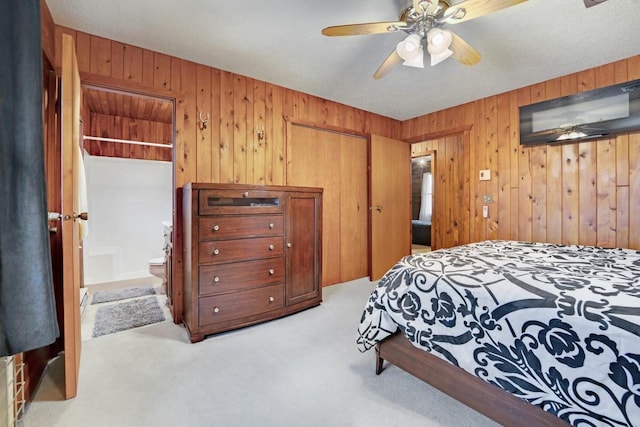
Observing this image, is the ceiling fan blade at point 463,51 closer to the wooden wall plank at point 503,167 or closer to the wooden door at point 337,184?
the wooden wall plank at point 503,167

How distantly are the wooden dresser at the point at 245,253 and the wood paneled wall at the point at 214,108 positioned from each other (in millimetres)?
487

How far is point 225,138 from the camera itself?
8.94 ft

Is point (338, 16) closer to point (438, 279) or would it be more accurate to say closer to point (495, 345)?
point (438, 279)

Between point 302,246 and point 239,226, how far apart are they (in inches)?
26.8

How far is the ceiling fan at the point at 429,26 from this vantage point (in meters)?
1.52

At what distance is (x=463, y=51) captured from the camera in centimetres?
187

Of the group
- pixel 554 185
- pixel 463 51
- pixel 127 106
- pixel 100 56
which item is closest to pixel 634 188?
pixel 554 185

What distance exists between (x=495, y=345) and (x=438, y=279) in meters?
0.35

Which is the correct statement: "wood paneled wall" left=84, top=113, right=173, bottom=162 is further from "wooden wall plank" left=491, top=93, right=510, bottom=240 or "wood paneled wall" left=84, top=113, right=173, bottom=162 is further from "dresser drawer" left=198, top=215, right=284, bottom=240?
"wooden wall plank" left=491, top=93, right=510, bottom=240

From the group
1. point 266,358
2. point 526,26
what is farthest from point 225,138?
point 526,26

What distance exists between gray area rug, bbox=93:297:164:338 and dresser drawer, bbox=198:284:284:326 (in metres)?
0.71

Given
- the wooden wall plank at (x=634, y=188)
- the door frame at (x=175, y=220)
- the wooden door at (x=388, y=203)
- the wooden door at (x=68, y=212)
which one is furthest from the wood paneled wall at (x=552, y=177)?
the wooden door at (x=68, y=212)

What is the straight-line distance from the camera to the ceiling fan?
1.52 metres

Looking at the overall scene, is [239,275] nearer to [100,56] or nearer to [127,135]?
[100,56]
